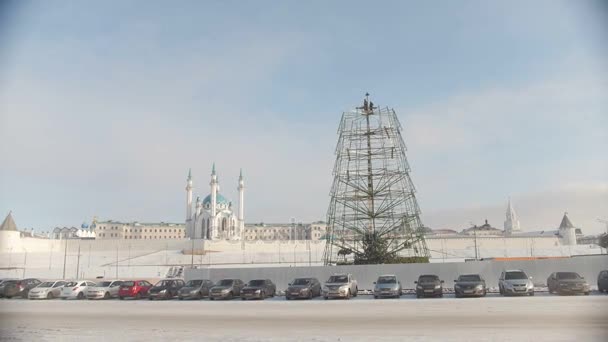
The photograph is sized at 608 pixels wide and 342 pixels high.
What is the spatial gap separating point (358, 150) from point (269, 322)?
102 ft

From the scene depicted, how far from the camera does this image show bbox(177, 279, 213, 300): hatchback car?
27906 millimetres

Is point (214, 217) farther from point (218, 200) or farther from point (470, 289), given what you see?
point (470, 289)

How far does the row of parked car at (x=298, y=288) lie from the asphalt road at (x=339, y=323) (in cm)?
298

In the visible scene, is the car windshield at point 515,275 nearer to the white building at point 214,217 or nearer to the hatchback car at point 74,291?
the hatchback car at point 74,291

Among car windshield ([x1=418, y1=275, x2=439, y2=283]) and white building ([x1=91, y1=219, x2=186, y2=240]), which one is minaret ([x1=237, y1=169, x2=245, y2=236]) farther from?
car windshield ([x1=418, y1=275, x2=439, y2=283])

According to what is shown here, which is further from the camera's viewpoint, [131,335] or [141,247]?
[141,247]

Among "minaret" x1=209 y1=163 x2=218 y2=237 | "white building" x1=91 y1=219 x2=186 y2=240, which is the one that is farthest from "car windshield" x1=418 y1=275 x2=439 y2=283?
"white building" x1=91 y1=219 x2=186 y2=240

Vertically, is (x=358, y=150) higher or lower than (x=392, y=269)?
higher

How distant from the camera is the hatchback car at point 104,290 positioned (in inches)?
1185

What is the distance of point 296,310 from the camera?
1972 cm

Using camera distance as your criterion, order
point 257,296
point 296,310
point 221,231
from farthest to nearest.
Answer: point 221,231 < point 257,296 < point 296,310

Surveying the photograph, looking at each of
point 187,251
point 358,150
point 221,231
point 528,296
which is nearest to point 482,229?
point 221,231

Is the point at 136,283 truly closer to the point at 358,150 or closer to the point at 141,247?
the point at 358,150

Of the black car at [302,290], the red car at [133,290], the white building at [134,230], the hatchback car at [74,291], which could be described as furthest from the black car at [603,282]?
the white building at [134,230]
